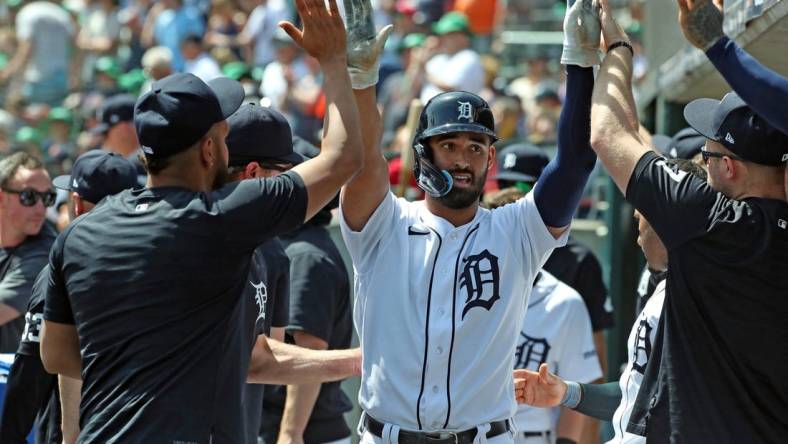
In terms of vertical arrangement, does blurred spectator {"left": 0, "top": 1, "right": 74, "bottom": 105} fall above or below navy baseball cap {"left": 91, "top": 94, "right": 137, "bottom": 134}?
below

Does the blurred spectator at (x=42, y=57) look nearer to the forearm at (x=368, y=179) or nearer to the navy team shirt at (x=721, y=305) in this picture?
the forearm at (x=368, y=179)

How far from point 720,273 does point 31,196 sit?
3438 mm

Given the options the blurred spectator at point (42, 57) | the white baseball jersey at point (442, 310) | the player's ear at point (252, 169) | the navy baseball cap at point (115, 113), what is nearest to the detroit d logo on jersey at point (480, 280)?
the white baseball jersey at point (442, 310)

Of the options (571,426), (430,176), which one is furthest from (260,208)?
(571,426)

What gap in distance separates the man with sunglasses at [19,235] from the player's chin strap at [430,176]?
81.1 inches

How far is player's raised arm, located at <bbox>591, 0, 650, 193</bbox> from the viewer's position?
3.48 meters

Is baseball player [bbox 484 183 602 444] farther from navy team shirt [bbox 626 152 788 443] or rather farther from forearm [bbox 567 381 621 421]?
navy team shirt [bbox 626 152 788 443]

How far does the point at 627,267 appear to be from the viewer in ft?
28.6

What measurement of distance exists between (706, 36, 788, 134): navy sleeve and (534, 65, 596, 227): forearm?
65 centimetres

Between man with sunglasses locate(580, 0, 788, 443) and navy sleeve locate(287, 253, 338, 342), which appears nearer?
man with sunglasses locate(580, 0, 788, 443)

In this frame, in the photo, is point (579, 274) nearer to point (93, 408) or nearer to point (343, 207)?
point (343, 207)

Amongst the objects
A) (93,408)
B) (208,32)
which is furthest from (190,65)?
(93,408)

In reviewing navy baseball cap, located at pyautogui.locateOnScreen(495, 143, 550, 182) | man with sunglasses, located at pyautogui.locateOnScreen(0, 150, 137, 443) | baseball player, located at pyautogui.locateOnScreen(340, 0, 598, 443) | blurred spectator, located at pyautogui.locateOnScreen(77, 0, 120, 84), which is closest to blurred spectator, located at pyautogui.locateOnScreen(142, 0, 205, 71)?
blurred spectator, located at pyautogui.locateOnScreen(77, 0, 120, 84)

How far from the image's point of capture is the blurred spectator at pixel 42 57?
601 inches
